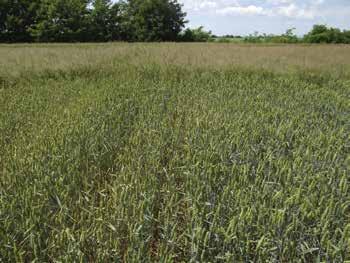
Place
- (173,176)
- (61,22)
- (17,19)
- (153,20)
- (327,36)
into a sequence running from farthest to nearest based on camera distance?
(153,20), (327,36), (61,22), (17,19), (173,176)


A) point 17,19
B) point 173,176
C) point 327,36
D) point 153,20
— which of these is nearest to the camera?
point 173,176

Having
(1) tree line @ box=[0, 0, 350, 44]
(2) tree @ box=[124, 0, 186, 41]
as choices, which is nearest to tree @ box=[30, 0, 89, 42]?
(1) tree line @ box=[0, 0, 350, 44]

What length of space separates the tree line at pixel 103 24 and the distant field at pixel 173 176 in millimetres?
22189

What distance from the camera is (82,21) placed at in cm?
2695

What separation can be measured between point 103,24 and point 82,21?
2.37 m

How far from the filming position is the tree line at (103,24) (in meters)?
26.3

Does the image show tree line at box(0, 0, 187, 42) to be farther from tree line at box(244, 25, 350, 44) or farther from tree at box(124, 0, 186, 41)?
tree line at box(244, 25, 350, 44)

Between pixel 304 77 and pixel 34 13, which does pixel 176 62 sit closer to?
pixel 304 77

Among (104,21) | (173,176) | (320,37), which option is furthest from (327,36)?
(173,176)

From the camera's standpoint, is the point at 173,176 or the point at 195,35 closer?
the point at 173,176

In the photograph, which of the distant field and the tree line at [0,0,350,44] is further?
the tree line at [0,0,350,44]

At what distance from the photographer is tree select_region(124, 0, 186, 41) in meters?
30.0

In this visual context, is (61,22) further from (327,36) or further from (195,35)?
(327,36)

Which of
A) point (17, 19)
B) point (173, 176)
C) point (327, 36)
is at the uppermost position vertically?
point (17, 19)
